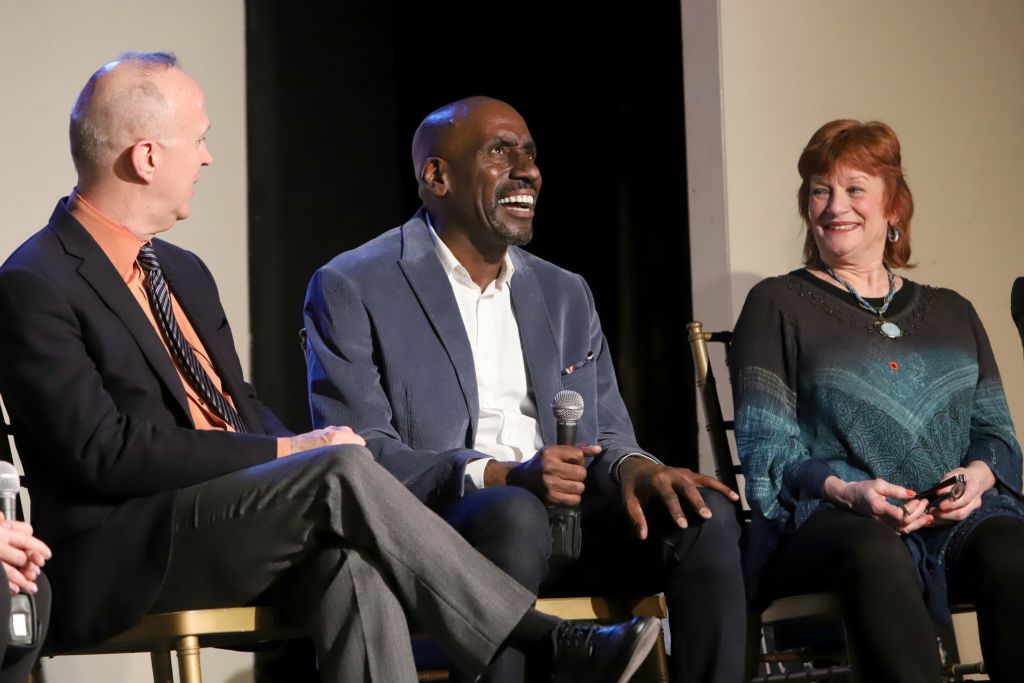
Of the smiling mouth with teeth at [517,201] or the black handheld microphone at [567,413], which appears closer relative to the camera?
the black handheld microphone at [567,413]

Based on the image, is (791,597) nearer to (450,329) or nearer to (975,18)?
(450,329)

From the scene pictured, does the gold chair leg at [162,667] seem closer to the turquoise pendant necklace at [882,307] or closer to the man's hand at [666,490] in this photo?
the man's hand at [666,490]

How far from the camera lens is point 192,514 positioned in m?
2.22

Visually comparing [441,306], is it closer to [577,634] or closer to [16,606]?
[577,634]

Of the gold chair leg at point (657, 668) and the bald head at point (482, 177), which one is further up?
the bald head at point (482, 177)

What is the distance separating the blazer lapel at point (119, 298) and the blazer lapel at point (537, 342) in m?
0.77

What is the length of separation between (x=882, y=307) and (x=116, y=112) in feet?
5.57

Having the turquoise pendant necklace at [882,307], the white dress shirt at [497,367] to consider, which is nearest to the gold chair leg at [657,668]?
the white dress shirt at [497,367]

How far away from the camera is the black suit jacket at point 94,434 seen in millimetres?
2207

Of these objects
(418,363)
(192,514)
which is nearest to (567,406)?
(418,363)

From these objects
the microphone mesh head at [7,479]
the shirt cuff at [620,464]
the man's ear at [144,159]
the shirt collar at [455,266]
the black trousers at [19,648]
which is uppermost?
the man's ear at [144,159]

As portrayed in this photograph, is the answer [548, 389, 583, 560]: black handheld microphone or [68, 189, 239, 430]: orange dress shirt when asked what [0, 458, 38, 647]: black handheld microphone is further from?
[548, 389, 583, 560]: black handheld microphone

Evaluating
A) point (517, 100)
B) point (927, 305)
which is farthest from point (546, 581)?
point (517, 100)

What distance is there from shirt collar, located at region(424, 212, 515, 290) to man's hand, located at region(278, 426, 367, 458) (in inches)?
24.5
